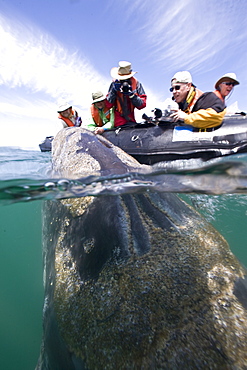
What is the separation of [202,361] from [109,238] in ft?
5.16

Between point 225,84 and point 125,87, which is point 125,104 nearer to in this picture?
point 125,87

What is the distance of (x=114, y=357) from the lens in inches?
78.8

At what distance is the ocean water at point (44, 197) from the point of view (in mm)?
2977

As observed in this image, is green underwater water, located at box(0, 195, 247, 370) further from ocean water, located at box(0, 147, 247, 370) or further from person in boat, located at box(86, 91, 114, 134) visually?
person in boat, located at box(86, 91, 114, 134)

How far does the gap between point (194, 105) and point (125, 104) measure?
76.4 inches

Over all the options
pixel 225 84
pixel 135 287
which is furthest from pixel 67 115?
pixel 135 287

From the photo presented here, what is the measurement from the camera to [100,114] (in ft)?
21.5

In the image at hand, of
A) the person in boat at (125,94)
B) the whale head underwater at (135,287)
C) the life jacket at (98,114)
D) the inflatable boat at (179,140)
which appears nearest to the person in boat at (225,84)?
the inflatable boat at (179,140)

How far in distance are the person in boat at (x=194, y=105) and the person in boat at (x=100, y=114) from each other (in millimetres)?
2068

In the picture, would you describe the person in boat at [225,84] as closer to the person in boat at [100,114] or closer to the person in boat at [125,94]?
the person in boat at [125,94]

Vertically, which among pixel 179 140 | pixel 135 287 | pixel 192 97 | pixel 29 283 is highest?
pixel 192 97

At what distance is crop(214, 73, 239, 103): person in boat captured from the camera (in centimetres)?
439

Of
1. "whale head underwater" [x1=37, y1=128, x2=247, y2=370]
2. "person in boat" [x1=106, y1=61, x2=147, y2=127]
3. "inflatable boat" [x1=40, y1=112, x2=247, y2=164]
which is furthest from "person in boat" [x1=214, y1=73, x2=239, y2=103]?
"whale head underwater" [x1=37, y1=128, x2=247, y2=370]

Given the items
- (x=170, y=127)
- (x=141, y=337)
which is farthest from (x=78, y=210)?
(x=170, y=127)
